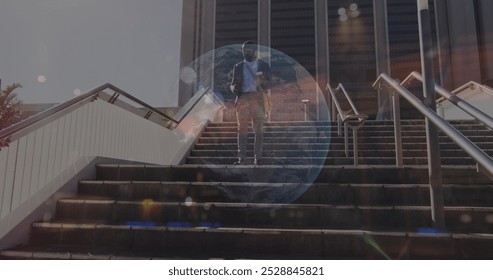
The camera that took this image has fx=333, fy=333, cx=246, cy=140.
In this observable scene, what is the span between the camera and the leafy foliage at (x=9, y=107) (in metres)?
14.3

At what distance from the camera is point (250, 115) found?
4246 mm

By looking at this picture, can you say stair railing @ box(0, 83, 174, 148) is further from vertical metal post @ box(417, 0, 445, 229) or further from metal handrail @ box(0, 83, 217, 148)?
vertical metal post @ box(417, 0, 445, 229)

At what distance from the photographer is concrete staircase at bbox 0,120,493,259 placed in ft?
7.22

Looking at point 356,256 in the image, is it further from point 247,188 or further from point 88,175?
point 88,175

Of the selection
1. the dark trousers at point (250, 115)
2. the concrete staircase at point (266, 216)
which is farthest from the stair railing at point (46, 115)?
the dark trousers at point (250, 115)

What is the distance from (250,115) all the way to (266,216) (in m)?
1.87

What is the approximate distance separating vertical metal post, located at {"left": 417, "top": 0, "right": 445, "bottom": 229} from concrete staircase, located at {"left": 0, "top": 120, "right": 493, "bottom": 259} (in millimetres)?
169

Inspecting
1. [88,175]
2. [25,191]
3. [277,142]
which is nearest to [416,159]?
[277,142]

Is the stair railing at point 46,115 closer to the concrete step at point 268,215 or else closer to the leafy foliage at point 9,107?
the concrete step at point 268,215

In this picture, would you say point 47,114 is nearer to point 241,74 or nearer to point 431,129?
point 241,74

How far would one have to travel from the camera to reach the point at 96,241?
2.42m

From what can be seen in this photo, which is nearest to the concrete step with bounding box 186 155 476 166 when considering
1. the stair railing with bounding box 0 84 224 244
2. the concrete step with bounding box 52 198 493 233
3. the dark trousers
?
the dark trousers

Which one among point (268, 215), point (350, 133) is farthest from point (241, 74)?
point (350, 133)

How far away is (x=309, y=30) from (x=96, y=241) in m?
55.3
